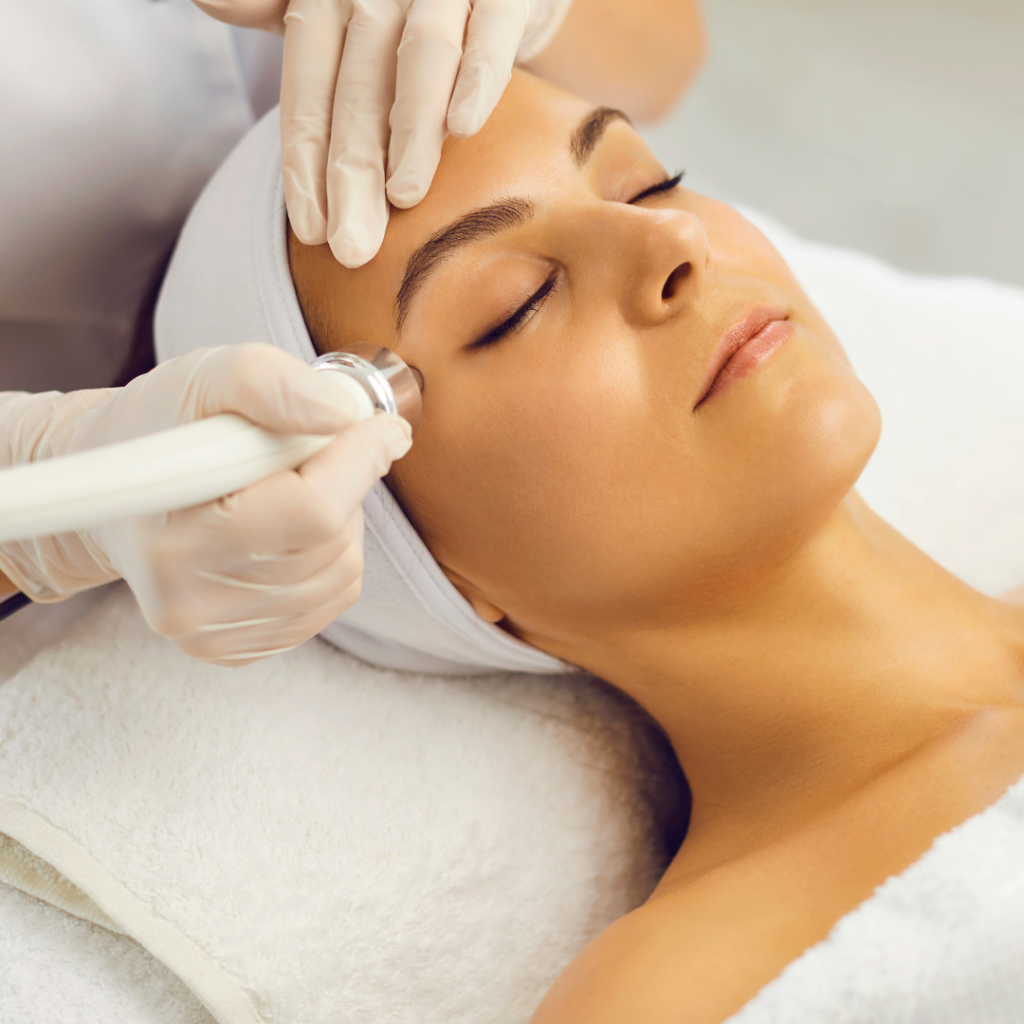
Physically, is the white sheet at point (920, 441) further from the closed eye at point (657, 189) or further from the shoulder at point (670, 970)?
the closed eye at point (657, 189)

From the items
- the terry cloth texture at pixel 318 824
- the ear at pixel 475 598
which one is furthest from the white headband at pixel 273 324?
the terry cloth texture at pixel 318 824

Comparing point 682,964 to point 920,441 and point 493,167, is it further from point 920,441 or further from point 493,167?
point 920,441

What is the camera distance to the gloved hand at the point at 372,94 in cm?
91

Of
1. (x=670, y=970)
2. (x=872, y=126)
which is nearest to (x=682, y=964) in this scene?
(x=670, y=970)

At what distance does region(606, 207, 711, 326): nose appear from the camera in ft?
2.90

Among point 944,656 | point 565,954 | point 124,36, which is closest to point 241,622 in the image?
point 565,954

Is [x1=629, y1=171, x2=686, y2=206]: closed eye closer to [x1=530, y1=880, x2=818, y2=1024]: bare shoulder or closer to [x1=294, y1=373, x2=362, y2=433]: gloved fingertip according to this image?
[x1=294, y1=373, x2=362, y2=433]: gloved fingertip

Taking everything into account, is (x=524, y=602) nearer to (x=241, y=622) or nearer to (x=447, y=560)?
(x=447, y=560)

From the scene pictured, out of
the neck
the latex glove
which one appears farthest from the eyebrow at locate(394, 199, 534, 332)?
the neck

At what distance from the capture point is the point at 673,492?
894 millimetres

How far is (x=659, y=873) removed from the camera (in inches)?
47.8

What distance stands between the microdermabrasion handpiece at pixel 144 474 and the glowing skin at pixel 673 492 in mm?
265

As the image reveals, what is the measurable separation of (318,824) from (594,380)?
653 millimetres

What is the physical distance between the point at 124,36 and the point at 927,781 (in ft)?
4.69
